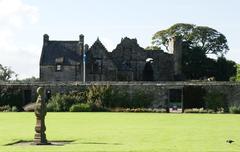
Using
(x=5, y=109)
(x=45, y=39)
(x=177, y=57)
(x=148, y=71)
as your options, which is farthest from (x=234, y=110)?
(x=177, y=57)

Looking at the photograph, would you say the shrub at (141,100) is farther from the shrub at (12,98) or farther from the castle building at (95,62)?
the castle building at (95,62)

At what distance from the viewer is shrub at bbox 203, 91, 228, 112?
5909 centimetres

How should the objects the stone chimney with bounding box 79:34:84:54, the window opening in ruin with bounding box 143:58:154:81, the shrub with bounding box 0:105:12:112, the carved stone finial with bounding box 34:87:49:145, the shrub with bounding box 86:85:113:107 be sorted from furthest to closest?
the window opening in ruin with bounding box 143:58:154:81
the stone chimney with bounding box 79:34:84:54
the shrub with bounding box 86:85:113:107
the shrub with bounding box 0:105:12:112
the carved stone finial with bounding box 34:87:49:145

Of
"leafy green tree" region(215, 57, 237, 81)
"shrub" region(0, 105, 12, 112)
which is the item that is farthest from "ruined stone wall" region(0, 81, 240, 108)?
"leafy green tree" region(215, 57, 237, 81)

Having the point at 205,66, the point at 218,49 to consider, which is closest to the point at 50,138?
the point at 205,66

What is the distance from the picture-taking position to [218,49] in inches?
4274

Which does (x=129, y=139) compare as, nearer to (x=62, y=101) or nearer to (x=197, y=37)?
(x=62, y=101)

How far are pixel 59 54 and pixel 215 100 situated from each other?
84.6 feet

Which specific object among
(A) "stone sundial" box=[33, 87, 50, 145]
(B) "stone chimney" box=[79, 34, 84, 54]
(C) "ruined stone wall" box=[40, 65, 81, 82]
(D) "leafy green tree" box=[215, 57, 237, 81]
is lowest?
(A) "stone sundial" box=[33, 87, 50, 145]

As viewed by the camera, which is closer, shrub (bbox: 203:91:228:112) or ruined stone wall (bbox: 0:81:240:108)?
shrub (bbox: 203:91:228:112)

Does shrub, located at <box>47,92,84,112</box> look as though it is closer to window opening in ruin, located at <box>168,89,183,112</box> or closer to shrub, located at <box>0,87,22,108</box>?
shrub, located at <box>0,87,22,108</box>

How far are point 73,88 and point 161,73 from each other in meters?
26.0

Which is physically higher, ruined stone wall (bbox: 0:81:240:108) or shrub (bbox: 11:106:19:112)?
ruined stone wall (bbox: 0:81:240:108)

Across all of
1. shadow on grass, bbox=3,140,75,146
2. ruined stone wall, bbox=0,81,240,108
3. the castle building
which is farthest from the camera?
the castle building
